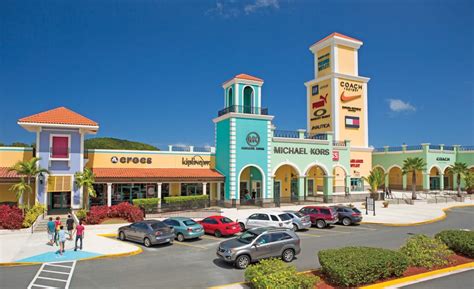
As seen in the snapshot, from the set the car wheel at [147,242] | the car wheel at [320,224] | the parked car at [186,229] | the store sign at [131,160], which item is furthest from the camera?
the store sign at [131,160]

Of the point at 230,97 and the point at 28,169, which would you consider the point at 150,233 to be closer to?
the point at 28,169

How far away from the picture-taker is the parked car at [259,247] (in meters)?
14.8

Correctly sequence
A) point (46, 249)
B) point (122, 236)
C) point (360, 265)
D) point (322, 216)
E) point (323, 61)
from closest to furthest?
1. point (360, 265)
2. point (46, 249)
3. point (122, 236)
4. point (322, 216)
5. point (323, 61)

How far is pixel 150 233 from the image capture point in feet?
65.2

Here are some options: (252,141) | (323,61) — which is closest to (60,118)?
(252,141)

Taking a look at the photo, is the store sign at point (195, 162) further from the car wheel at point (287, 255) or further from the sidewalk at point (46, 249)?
the car wheel at point (287, 255)

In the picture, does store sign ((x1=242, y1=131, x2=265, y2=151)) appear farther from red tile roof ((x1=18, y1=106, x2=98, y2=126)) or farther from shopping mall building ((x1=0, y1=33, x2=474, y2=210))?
red tile roof ((x1=18, y1=106, x2=98, y2=126))

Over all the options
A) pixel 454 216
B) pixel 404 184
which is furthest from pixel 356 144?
pixel 454 216

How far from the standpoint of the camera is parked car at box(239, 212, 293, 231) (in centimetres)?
2317

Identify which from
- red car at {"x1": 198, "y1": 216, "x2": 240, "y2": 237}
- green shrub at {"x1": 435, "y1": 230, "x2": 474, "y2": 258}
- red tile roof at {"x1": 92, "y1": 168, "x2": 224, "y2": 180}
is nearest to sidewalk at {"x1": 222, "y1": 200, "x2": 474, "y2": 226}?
red tile roof at {"x1": 92, "y1": 168, "x2": 224, "y2": 180}

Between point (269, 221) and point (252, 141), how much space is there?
14.5 m

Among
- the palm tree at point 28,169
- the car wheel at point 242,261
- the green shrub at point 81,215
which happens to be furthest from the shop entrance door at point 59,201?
the car wheel at point 242,261

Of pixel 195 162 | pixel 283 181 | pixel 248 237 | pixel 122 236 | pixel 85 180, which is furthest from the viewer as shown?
pixel 283 181

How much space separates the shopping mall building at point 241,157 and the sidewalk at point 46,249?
6.91 m
